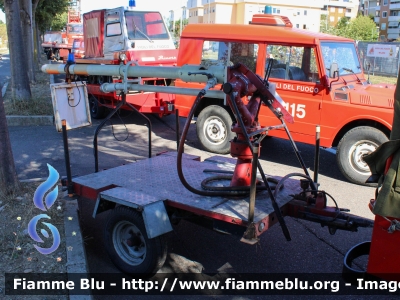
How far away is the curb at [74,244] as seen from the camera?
12.6ft

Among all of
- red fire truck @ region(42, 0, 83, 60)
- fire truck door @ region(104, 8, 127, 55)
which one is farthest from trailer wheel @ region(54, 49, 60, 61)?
fire truck door @ region(104, 8, 127, 55)

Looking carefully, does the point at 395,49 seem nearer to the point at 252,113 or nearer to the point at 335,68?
the point at 335,68

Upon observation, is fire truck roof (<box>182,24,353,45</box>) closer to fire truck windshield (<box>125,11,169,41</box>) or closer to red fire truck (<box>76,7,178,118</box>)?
red fire truck (<box>76,7,178,118</box>)

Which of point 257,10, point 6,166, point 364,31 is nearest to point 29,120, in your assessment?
point 6,166

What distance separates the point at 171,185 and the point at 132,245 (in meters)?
0.76

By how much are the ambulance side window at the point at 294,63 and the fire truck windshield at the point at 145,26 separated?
15.3 feet

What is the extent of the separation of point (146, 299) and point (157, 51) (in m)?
7.99

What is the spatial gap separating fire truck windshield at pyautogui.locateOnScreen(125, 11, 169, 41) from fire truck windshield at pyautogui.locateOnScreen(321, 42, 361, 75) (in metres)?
5.27

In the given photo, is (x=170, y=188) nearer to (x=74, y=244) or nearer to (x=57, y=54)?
(x=74, y=244)

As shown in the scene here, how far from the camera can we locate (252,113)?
3912 millimetres

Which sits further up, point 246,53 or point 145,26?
point 145,26

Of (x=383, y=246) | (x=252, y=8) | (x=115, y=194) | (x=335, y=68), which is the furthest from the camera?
(x=252, y=8)

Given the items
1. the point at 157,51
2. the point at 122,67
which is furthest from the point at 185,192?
the point at 157,51

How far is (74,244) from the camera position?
4.18 m
